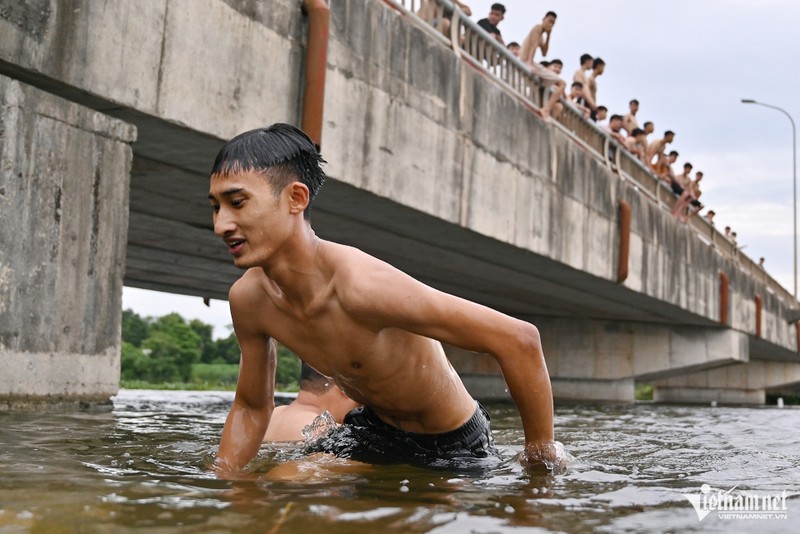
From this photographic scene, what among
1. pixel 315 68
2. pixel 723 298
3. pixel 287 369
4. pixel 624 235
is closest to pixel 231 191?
pixel 315 68

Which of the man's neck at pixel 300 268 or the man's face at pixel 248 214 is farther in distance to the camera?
the man's neck at pixel 300 268

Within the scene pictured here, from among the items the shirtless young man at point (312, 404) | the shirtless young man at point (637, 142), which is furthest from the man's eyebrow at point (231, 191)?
the shirtless young man at point (637, 142)

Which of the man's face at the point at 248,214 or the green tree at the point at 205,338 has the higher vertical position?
the green tree at the point at 205,338

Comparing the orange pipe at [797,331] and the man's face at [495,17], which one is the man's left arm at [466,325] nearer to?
the man's face at [495,17]

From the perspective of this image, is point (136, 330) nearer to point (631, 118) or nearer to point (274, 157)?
point (631, 118)

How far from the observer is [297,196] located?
12.9ft

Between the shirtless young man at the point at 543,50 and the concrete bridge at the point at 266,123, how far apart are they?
0.31 meters

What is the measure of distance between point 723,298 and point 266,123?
19.9 m

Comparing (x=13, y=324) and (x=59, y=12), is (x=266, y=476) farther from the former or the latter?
(x=59, y=12)

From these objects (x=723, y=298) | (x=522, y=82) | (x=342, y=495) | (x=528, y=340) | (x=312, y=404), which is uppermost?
(x=522, y=82)

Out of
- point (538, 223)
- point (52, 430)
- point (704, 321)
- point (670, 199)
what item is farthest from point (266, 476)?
point (704, 321)

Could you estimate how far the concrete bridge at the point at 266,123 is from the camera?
22.4 feet

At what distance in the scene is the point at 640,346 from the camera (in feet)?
90.4

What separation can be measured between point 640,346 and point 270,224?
24.9m
